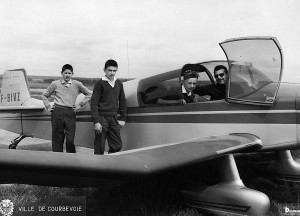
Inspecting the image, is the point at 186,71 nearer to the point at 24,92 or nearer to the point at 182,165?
the point at 182,165

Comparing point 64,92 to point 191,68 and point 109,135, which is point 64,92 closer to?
point 109,135

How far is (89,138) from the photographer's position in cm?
589

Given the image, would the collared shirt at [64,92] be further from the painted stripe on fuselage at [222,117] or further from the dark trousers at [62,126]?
the painted stripe on fuselage at [222,117]

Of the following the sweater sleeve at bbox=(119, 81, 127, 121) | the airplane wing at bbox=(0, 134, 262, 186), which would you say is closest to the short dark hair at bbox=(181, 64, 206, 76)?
the sweater sleeve at bbox=(119, 81, 127, 121)

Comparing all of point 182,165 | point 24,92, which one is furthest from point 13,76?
point 182,165

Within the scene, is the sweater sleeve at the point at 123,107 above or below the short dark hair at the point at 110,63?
below

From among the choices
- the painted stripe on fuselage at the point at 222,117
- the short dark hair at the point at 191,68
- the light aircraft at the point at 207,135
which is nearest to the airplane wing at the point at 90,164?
the light aircraft at the point at 207,135

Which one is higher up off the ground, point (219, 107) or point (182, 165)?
point (219, 107)

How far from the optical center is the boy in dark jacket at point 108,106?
4.72 meters

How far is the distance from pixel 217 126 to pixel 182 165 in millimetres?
1331

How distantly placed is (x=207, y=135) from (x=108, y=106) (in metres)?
1.36

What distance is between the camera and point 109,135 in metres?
4.83

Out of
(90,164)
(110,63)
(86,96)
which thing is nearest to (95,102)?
(110,63)

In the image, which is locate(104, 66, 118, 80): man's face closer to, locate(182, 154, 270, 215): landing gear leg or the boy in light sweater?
the boy in light sweater
